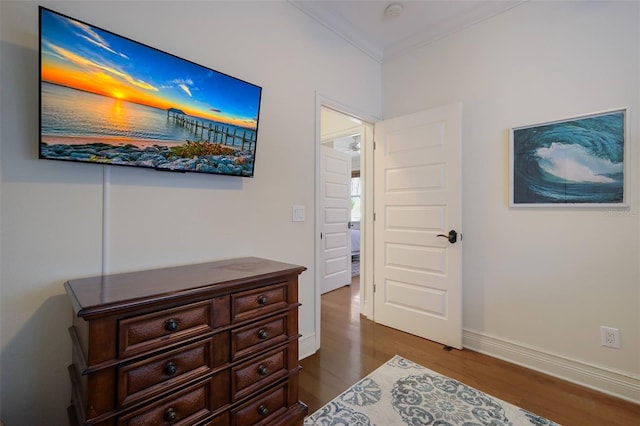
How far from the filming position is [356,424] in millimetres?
1589

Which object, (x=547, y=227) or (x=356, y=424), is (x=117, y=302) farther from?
(x=547, y=227)

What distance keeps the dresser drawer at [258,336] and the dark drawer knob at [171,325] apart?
0.26 m

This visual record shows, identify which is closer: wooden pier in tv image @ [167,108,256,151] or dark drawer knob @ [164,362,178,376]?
dark drawer knob @ [164,362,178,376]

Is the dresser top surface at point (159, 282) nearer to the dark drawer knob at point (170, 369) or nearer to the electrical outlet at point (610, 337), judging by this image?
the dark drawer knob at point (170, 369)

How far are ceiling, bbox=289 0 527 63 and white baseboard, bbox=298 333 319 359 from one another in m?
2.71

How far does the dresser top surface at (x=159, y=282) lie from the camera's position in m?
0.99

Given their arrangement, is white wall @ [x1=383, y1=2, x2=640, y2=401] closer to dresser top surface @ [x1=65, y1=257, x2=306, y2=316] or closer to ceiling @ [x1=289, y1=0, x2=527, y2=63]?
ceiling @ [x1=289, y1=0, x2=527, y2=63]

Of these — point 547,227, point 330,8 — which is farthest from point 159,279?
point 547,227

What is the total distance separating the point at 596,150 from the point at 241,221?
2.50 m

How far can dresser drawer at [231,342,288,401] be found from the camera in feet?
4.25

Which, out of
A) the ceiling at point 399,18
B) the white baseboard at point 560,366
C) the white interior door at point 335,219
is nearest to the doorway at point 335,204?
the white interior door at point 335,219

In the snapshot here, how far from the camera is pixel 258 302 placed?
54.7 inches

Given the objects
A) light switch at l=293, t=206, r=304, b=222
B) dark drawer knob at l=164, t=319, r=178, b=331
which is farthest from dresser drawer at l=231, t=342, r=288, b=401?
light switch at l=293, t=206, r=304, b=222

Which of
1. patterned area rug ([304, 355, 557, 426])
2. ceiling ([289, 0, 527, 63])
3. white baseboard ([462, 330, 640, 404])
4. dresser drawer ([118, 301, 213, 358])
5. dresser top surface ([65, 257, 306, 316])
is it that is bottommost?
patterned area rug ([304, 355, 557, 426])
